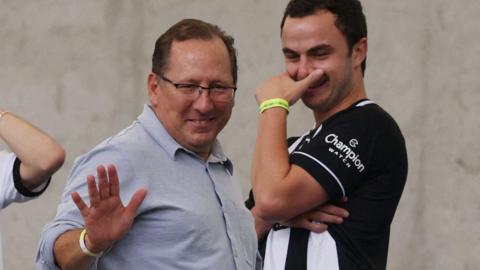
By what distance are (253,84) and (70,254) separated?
2623 mm

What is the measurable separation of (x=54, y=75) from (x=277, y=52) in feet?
3.57

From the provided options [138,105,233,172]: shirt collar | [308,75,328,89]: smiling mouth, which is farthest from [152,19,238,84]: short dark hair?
[308,75,328,89]: smiling mouth

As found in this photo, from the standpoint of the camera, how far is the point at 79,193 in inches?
91.4

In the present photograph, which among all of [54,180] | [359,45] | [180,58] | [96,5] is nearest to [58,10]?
[96,5]

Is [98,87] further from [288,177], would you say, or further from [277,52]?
[288,177]

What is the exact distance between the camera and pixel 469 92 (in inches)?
175

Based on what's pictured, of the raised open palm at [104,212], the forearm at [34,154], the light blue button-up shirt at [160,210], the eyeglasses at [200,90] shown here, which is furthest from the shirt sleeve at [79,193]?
the forearm at [34,154]

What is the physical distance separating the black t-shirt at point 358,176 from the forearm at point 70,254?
0.85 metres

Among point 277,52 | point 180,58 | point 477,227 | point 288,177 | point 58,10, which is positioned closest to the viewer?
point 180,58

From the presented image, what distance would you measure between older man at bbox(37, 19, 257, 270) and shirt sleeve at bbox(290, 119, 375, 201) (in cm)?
35

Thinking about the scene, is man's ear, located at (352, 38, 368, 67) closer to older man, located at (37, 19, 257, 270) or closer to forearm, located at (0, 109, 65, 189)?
older man, located at (37, 19, 257, 270)

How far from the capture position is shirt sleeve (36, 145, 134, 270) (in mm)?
2277

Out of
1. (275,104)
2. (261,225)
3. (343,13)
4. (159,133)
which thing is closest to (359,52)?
(343,13)

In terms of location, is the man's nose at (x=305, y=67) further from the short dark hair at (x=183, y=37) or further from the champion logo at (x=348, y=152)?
the short dark hair at (x=183, y=37)
